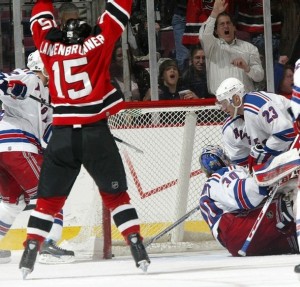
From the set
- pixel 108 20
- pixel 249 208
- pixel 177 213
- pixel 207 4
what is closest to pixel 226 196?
pixel 249 208

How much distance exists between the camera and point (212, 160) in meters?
6.53

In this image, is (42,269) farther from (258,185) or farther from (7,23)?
(7,23)

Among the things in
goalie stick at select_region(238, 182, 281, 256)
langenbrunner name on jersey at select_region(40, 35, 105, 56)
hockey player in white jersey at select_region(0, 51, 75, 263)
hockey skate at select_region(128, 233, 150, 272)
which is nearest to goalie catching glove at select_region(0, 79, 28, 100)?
hockey player in white jersey at select_region(0, 51, 75, 263)

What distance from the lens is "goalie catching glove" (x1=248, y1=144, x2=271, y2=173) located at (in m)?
6.25

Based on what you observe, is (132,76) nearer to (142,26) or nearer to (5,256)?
(142,26)

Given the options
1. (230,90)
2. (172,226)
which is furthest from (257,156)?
(172,226)

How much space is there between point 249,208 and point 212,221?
10.1 inches

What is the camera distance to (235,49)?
770 centimetres

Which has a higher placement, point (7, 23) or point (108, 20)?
point (108, 20)

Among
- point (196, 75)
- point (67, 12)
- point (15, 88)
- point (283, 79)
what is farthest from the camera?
point (196, 75)

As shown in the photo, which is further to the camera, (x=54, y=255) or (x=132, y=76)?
(x=132, y=76)

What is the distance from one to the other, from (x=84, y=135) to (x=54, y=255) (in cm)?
127

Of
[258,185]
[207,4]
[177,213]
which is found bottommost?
[177,213]

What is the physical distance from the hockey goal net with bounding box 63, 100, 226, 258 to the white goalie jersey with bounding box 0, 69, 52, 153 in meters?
0.56
